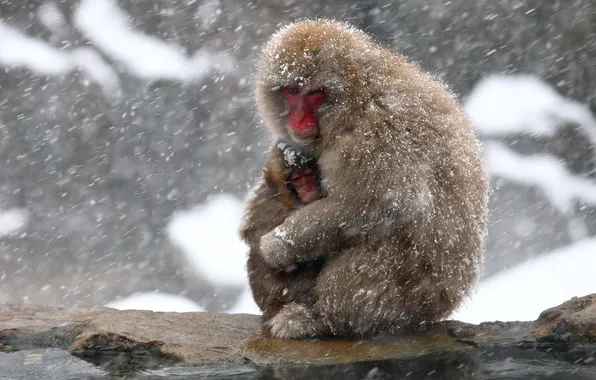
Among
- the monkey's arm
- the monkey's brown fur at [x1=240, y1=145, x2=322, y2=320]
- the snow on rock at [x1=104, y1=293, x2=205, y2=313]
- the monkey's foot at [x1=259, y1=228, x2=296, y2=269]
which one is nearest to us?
the monkey's arm

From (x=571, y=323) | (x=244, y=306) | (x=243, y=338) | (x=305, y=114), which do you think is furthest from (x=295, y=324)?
(x=244, y=306)

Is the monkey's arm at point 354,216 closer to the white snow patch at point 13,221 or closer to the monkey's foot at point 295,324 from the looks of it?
the monkey's foot at point 295,324

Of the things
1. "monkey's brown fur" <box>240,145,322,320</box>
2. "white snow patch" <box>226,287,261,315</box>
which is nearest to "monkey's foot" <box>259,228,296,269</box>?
"monkey's brown fur" <box>240,145,322,320</box>

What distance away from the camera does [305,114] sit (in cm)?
365

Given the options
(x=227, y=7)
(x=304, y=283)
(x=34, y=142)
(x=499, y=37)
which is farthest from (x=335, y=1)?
(x=304, y=283)

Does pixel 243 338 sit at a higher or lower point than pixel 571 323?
higher

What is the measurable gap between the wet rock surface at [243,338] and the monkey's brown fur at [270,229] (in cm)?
19

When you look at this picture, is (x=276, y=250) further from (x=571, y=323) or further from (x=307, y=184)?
(x=571, y=323)

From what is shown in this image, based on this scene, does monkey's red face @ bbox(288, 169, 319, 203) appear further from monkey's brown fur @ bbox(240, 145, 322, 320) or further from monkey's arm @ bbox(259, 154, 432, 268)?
monkey's arm @ bbox(259, 154, 432, 268)

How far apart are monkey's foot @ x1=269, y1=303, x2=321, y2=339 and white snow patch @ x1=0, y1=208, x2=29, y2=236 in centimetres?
436

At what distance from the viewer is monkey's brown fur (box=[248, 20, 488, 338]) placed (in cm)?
348

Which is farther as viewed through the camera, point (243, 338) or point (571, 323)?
point (243, 338)

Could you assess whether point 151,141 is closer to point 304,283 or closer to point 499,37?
point 499,37

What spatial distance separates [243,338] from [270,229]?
0.52 metres
